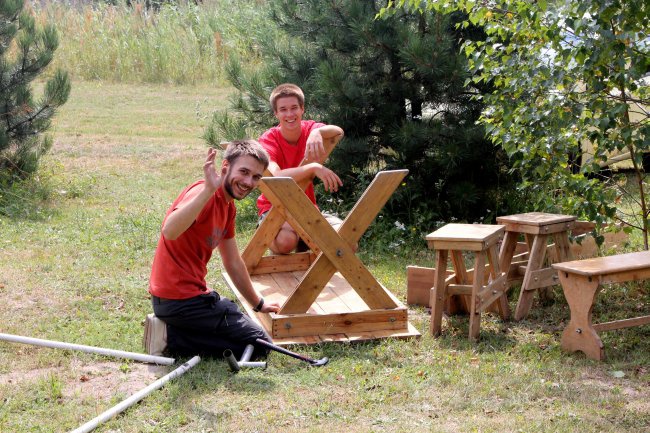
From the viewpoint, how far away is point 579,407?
445 cm

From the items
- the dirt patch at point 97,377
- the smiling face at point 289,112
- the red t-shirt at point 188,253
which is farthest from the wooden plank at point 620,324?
the smiling face at point 289,112

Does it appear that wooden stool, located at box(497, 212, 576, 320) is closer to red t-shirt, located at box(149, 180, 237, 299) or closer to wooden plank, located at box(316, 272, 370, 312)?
wooden plank, located at box(316, 272, 370, 312)

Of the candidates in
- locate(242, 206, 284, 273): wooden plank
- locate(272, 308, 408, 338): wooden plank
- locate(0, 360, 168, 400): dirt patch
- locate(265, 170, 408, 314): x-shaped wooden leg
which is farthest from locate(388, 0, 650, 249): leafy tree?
locate(0, 360, 168, 400): dirt patch

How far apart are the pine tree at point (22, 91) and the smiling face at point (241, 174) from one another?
5.45 metres

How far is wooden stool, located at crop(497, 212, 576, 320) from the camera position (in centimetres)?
588

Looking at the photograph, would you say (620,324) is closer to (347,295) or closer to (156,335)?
(347,295)

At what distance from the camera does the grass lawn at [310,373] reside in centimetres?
430

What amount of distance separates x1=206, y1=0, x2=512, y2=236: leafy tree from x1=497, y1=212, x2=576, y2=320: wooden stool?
77.7 inches

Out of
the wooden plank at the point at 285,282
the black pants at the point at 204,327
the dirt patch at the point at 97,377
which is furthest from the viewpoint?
the wooden plank at the point at 285,282

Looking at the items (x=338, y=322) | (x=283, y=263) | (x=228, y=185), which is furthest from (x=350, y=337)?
(x=283, y=263)

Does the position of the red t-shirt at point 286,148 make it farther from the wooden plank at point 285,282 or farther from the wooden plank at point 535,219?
the wooden plank at point 535,219

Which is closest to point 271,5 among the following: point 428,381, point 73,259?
point 73,259

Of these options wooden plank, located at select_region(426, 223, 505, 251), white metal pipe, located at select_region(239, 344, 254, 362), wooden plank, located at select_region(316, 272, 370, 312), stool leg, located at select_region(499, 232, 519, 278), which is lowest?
white metal pipe, located at select_region(239, 344, 254, 362)

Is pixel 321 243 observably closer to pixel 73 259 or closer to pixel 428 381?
pixel 428 381
